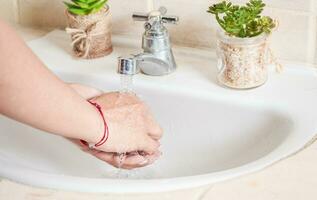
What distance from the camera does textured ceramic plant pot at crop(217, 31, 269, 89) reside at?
0.83 metres

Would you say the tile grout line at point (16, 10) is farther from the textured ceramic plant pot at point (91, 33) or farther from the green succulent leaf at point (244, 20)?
the green succulent leaf at point (244, 20)

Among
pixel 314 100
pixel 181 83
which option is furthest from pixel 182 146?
pixel 314 100

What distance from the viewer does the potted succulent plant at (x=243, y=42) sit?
83 centimetres

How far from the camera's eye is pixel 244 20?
823mm

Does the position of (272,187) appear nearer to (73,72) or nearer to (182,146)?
(182,146)

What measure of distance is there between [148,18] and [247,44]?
15 centimetres

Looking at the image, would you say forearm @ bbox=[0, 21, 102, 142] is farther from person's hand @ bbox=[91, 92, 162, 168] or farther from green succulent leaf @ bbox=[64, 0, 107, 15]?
green succulent leaf @ bbox=[64, 0, 107, 15]

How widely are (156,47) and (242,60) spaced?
5.2 inches

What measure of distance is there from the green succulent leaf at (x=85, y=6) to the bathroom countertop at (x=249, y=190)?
0.34m

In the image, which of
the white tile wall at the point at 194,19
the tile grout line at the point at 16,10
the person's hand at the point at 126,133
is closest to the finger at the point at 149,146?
the person's hand at the point at 126,133

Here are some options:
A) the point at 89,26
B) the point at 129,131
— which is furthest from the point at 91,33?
the point at 129,131

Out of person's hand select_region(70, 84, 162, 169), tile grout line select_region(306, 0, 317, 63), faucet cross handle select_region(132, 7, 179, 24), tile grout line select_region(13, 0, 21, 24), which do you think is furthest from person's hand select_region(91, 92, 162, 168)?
tile grout line select_region(13, 0, 21, 24)

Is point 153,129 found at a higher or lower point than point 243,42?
lower

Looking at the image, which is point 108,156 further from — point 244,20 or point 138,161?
point 244,20
